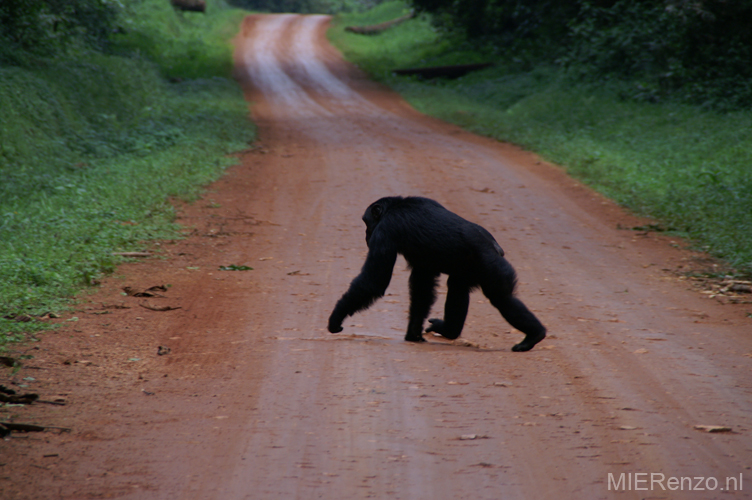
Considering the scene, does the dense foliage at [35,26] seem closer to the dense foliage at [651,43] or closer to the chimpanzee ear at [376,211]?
the chimpanzee ear at [376,211]

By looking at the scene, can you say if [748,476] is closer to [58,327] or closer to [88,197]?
[58,327]

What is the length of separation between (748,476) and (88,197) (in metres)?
9.14

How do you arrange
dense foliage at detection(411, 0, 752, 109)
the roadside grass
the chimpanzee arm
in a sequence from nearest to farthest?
the chimpanzee arm
the roadside grass
dense foliage at detection(411, 0, 752, 109)

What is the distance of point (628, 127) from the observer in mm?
15961

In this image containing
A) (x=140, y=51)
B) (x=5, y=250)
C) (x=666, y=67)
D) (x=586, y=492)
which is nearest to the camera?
(x=586, y=492)

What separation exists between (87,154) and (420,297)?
9700 mm

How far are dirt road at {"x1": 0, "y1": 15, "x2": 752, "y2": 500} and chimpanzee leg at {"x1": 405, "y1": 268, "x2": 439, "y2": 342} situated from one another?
22 cm

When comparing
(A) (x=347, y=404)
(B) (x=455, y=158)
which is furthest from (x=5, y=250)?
(B) (x=455, y=158)

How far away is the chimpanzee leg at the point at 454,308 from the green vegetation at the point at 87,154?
11.0 feet

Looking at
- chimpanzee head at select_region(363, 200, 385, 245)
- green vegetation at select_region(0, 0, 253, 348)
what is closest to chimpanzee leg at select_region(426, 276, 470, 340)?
chimpanzee head at select_region(363, 200, 385, 245)

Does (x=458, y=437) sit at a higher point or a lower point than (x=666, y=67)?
lower

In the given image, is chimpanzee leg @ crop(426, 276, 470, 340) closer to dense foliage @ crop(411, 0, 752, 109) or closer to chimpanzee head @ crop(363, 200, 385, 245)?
chimpanzee head @ crop(363, 200, 385, 245)

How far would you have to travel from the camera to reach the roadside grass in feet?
32.7

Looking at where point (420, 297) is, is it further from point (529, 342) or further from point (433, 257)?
point (529, 342)
